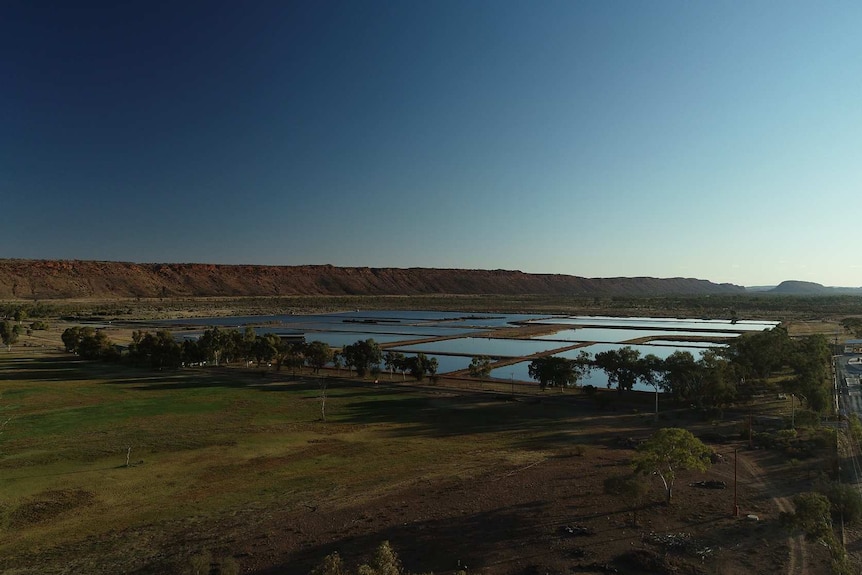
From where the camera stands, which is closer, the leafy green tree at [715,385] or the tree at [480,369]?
the leafy green tree at [715,385]

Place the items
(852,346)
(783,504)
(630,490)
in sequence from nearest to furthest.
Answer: (630,490), (783,504), (852,346)

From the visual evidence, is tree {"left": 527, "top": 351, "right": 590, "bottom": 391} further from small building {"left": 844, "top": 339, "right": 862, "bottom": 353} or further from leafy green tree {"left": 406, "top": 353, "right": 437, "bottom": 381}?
small building {"left": 844, "top": 339, "right": 862, "bottom": 353}

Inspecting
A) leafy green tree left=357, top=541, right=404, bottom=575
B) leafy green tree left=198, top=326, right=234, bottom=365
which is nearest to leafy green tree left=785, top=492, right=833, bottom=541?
leafy green tree left=357, top=541, right=404, bottom=575

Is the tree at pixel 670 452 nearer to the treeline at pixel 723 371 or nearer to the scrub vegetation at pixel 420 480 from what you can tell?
the scrub vegetation at pixel 420 480

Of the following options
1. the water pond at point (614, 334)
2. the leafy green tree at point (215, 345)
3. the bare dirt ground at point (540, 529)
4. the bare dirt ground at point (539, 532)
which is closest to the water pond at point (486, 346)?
the water pond at point (614, 334)

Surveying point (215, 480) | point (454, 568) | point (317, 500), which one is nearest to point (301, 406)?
point (215, 480)

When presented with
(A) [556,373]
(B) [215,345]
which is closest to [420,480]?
(A) [556,373]

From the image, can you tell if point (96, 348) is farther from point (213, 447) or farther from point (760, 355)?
point (760, 355)
